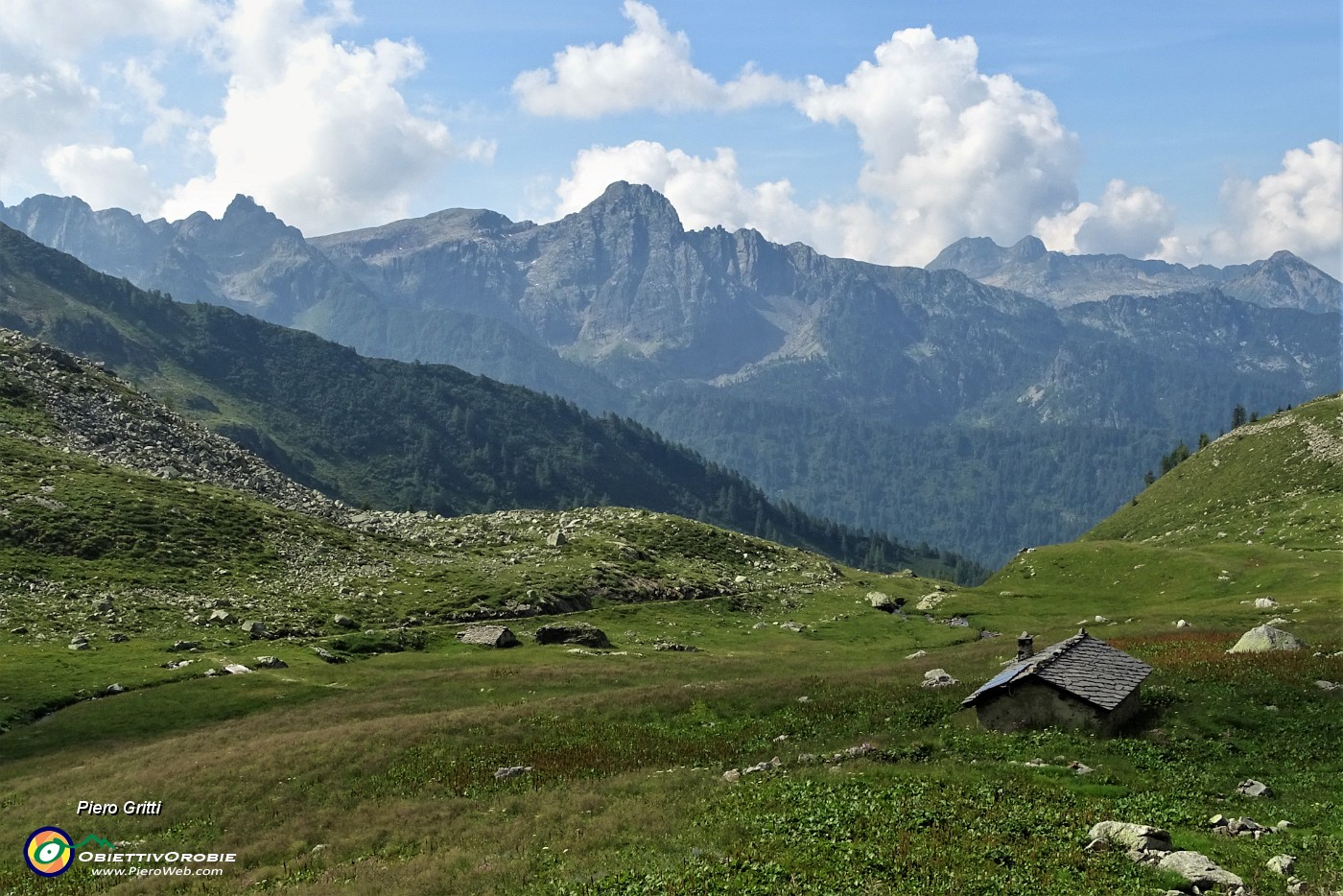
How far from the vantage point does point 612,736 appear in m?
44.9

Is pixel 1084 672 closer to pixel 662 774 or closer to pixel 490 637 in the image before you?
pixel 662 774

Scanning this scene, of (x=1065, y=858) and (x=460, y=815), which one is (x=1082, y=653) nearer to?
(x=1065, y=858)

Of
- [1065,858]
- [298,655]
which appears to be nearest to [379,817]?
[1065,858]

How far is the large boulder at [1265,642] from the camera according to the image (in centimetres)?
4991

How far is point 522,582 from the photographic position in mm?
101125

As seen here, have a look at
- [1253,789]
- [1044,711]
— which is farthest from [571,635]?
[1253,789]

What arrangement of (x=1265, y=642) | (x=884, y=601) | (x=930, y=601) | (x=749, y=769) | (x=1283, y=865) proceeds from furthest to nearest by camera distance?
1. (x=930, y=601)
2. (x=884, y=601)
3. (x=1265, y=642)
4. (x=749, y=769)
5. (x=1283, y=865)

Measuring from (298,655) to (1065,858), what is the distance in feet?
203

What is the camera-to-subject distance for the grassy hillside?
26500mm

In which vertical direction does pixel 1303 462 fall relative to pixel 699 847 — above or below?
above

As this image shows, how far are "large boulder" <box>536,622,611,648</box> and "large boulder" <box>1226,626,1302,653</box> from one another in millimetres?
49718

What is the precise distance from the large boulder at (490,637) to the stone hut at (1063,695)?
4859cm

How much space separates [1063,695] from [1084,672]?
6.72 ft

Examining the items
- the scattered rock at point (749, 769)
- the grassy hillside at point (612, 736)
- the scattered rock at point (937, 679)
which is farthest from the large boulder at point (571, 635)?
the scattered rock at point (749, 769)
